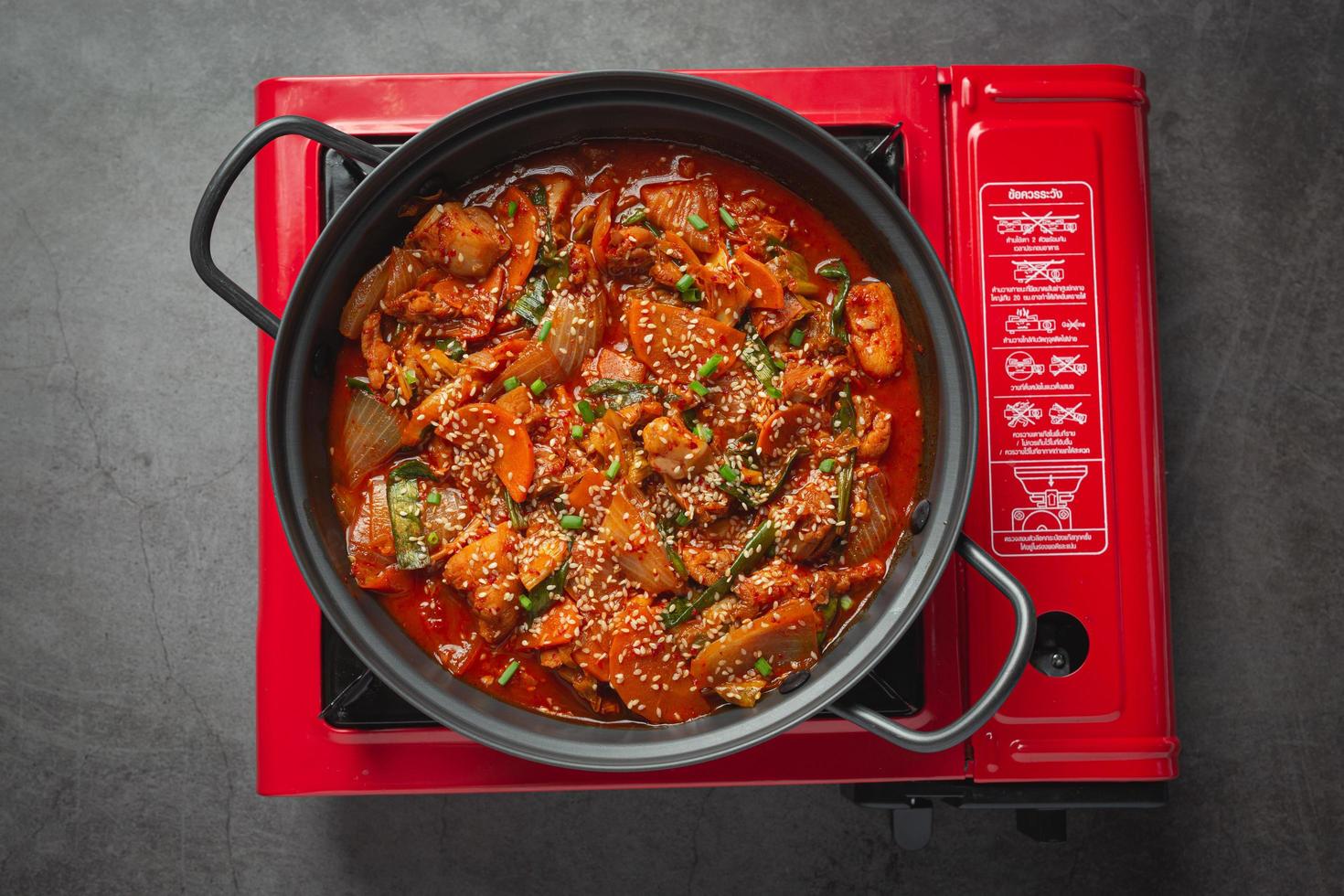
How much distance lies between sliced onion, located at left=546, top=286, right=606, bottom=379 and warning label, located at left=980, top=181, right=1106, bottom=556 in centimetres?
100

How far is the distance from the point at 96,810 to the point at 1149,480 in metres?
3.35

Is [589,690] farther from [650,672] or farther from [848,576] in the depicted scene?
[848,576]

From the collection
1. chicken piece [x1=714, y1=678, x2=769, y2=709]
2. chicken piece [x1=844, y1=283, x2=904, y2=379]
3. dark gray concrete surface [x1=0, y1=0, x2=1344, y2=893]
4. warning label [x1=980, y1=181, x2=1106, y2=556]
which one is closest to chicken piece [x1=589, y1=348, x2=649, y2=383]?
chicken piece [x1=844, y1=283, x2=904, y2=379]

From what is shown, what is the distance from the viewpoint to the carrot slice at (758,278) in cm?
221

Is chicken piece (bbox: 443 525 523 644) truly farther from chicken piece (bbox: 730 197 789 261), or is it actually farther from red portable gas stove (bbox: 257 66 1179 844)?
chicken piece (bbox: 730 197 789 261)

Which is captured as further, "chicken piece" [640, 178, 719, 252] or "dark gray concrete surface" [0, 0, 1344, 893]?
"dark gray concrete surface" [0, 0, 1344, 893]

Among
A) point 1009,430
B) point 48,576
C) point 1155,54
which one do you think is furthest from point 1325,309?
point 48,576

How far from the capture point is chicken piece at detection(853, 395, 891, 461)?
222cm

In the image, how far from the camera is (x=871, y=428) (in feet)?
7.36

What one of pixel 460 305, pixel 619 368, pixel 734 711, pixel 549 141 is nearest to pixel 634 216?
pixel 549 141

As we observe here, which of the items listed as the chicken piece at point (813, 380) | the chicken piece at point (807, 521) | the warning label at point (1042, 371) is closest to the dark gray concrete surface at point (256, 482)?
the warning label at point (1042, 371)

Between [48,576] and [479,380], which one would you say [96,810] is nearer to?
[48,576]

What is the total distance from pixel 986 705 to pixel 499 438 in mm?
1232

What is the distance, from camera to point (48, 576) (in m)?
2.99
